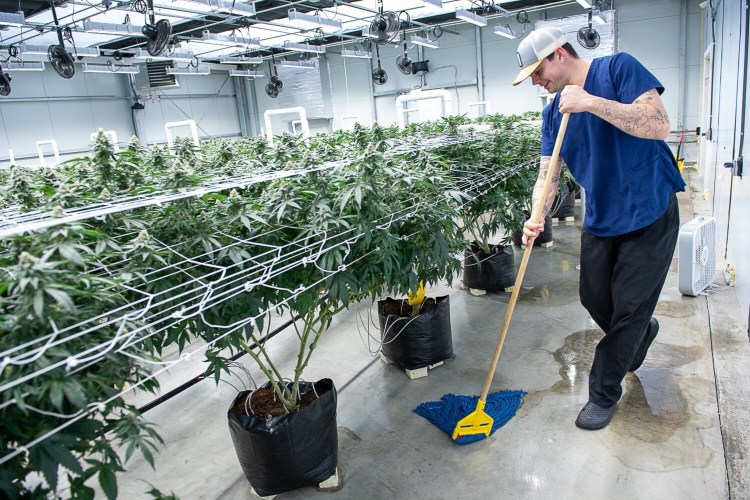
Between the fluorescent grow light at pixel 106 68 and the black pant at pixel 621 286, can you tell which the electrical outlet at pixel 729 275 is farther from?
the fluorescent grow light at pixel 106 68

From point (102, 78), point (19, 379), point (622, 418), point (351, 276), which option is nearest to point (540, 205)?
point (351, 276)

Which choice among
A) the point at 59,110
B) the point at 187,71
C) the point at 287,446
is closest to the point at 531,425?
the point at 287,446

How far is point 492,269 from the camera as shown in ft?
15.2

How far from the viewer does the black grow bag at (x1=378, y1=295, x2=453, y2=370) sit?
10.7ft

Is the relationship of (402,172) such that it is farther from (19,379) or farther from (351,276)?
(19,379)

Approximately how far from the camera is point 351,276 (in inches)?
80.6

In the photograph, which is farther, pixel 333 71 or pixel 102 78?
pixel 333 71

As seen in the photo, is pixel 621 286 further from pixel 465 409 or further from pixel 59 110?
pixel 59 110

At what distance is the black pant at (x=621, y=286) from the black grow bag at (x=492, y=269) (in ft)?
6.53

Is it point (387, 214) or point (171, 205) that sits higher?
point (171, 205)

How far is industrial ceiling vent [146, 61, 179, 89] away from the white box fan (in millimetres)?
10394

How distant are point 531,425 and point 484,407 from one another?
0.26 m

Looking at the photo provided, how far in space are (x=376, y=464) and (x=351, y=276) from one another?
1.05 metres

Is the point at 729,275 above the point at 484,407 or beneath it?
above
